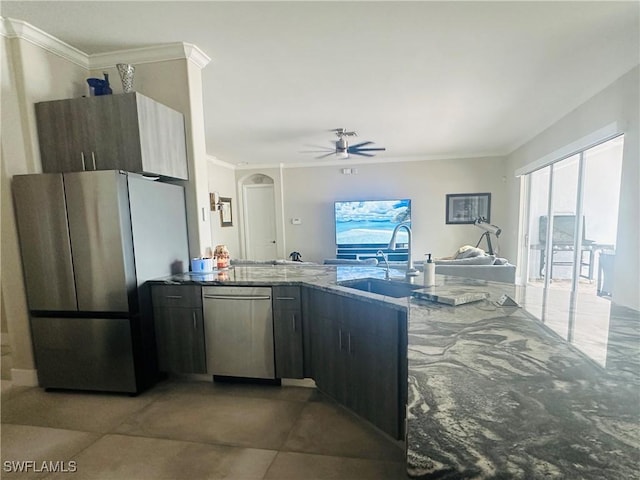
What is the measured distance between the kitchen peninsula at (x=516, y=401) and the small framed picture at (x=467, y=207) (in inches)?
228

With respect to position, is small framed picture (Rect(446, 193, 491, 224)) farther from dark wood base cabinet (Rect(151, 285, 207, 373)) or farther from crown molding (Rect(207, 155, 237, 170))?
dark wood base cabinet (Rect(151, 285, 207, 373))

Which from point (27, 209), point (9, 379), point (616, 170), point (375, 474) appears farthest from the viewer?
point (616, 170)

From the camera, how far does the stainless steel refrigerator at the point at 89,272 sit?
2234 mm

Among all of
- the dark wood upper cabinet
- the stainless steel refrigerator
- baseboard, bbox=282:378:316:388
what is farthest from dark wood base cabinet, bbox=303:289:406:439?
the dark wood upper cabinet

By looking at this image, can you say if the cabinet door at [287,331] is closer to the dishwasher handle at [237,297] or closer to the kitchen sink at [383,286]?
the dishwasher handle at [237,297]

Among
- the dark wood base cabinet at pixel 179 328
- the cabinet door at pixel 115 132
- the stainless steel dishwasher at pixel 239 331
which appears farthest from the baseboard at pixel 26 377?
the cabinet door at pixel 115 132

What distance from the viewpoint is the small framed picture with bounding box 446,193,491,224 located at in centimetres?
688

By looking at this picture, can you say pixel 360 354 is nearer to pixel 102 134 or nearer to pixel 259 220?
pixel 102 134

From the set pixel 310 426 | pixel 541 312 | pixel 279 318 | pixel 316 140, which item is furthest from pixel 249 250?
pixel 541 312

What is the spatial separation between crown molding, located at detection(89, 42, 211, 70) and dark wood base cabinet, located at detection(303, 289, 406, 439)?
6.65ft

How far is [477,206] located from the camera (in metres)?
6.91

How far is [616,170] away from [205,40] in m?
3.98

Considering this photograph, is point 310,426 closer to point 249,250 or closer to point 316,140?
point 316,140

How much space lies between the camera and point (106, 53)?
2639 millimetres
